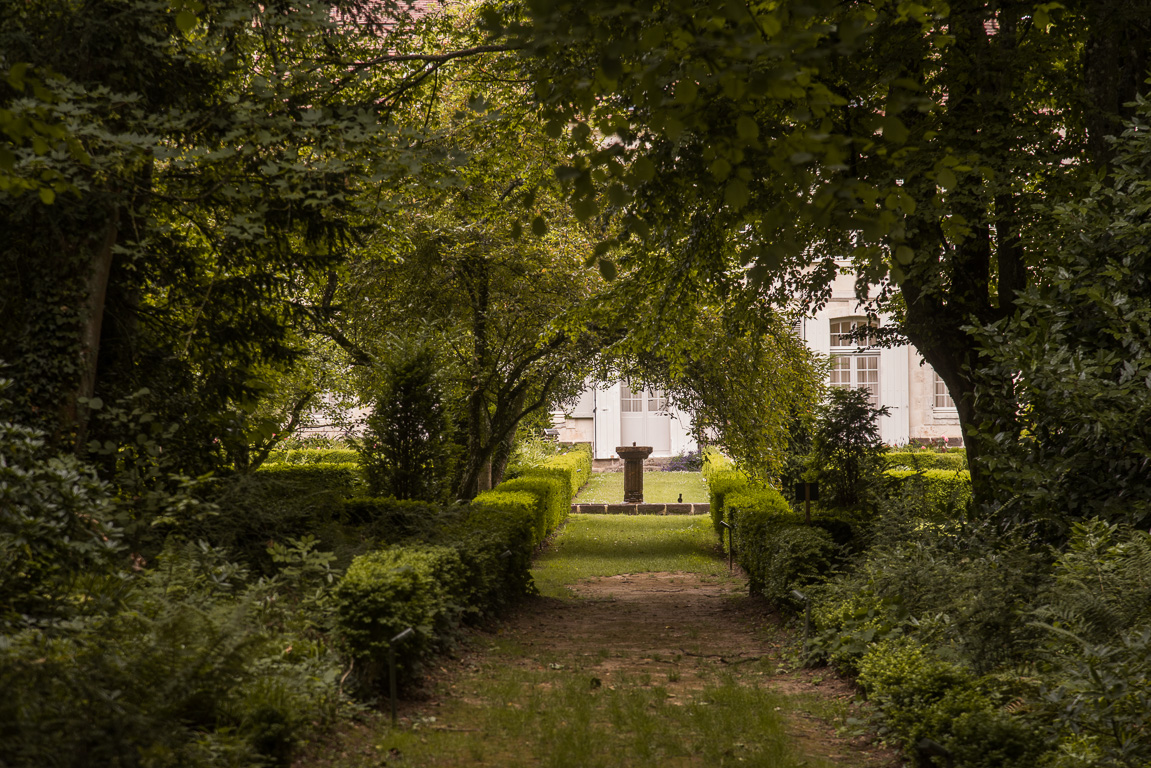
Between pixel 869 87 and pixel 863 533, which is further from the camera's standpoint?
pixel 863 533

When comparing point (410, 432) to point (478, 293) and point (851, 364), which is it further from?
point (851, 364)

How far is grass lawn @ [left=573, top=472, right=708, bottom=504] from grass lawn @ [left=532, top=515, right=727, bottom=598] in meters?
2.13

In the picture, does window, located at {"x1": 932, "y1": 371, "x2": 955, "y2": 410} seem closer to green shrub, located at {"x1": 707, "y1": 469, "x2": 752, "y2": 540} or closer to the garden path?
green shrub, located at {"x1": 707, "y1": 469, "x2": 752, "y2": 540}

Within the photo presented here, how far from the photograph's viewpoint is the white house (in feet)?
90.5

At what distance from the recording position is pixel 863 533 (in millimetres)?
8844

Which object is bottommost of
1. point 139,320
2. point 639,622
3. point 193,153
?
point 639,622

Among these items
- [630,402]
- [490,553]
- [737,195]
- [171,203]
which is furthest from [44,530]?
[630,402]

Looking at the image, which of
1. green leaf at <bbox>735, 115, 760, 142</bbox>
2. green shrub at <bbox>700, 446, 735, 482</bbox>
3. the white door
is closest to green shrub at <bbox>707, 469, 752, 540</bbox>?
green shrub at <bbox>700, 446, 735, 482</bbox>

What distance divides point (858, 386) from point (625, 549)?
13.8 meters

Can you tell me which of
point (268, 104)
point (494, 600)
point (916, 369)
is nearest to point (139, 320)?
point (268, 104)

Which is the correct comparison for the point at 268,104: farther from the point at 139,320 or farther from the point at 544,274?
the point at 544,274

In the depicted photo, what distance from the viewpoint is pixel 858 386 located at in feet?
87.3

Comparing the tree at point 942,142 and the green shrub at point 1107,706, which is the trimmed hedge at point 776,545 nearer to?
the tree at point 942,142

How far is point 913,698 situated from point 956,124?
15.8 ft
